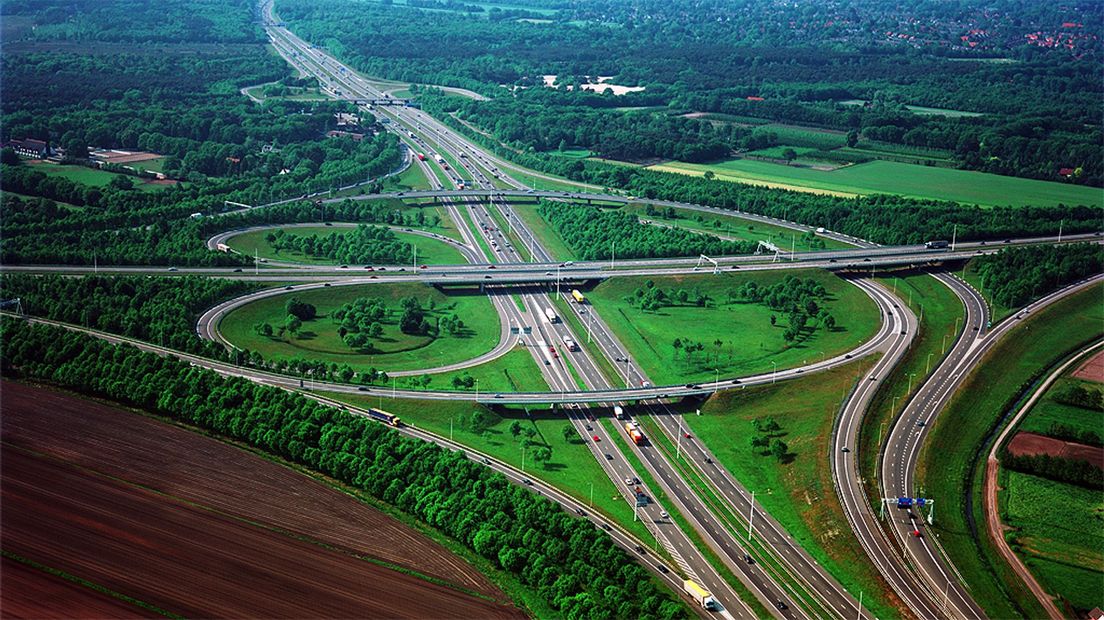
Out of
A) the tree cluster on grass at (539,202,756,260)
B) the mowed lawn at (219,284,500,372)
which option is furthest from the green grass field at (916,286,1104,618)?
the mowed lawn at (219,284,500,372)

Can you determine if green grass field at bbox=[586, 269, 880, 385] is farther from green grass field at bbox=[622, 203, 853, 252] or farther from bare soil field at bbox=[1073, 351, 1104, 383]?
bare soil field at bbox=[1073, 351, 1104, 383]

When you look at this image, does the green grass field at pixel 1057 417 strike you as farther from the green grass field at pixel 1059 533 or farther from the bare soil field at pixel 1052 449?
the green grass field at pixel 1059 533

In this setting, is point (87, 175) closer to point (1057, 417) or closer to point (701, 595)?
point (701, 595)

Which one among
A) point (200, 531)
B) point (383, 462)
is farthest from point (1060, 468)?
point (200, 531)

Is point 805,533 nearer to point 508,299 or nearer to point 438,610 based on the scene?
point 438,610

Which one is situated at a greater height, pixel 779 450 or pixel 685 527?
pixel 779 450

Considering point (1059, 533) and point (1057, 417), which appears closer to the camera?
point (1059, 533)

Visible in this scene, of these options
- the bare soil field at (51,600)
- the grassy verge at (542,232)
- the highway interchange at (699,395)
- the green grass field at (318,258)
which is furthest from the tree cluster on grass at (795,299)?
the bare soil field at (51,600)
